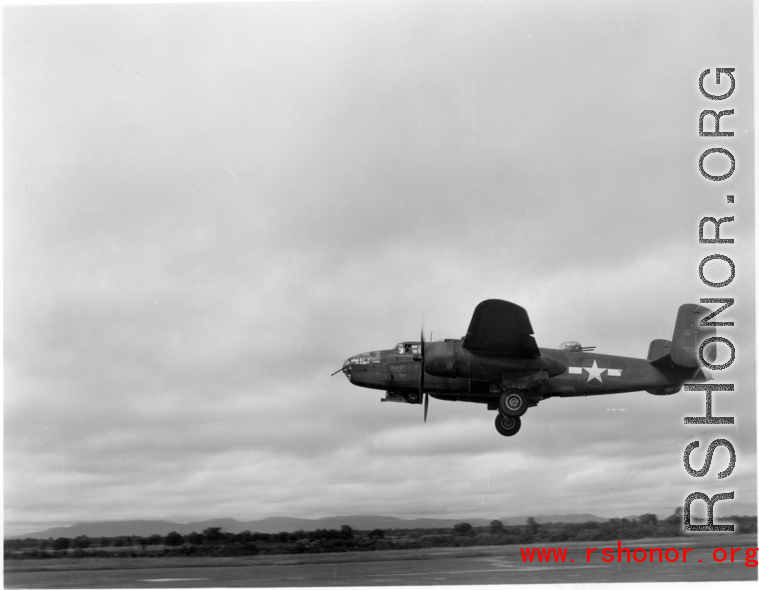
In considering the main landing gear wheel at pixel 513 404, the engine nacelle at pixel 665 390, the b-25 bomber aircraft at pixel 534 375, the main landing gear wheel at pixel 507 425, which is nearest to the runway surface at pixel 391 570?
the main landing gear wheel at pixel 507 425

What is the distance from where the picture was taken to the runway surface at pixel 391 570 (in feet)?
59.3

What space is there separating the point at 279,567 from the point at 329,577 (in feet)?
6.95

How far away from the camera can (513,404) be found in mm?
22062

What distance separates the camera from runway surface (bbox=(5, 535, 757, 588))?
1806 centimetres

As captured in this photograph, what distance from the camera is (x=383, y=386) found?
74.6 feet

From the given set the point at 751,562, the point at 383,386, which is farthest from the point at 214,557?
the point at 751,562

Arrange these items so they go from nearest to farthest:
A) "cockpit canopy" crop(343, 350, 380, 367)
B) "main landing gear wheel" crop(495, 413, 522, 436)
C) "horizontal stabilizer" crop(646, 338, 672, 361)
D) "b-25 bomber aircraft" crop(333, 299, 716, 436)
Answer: "b-25 bomber aircraft" crop(333, 299, 716, 436) → "main landing gear wheel" crop(495, 413, 522, 436) → "cockpit canopy" crop(343, 350, 380, 367) → "horizontal stabilizer" crop(646, 338, 672, 361)

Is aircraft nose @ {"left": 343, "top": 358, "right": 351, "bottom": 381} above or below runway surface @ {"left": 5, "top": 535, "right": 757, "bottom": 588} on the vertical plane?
above

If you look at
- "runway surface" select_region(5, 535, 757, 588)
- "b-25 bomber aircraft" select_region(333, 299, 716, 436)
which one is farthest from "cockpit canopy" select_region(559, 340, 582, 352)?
"runway surface" select_region(5, 535, 757, 588)

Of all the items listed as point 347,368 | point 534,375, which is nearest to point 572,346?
point 534,375

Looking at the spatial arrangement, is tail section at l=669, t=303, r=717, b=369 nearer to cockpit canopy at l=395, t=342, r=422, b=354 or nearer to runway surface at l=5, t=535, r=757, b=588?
runway surface at l=5, t=535, r=757, b=588

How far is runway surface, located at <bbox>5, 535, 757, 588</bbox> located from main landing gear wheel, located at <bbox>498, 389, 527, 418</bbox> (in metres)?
3.99

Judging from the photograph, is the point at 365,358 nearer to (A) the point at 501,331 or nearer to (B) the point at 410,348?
(B) the point at 410,348

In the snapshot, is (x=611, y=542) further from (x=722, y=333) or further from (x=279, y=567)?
(x=279, y=567)
